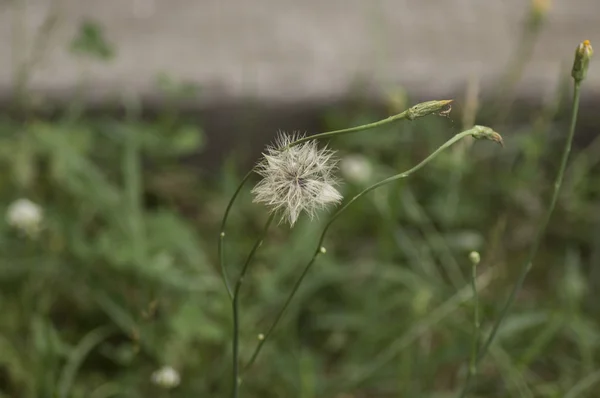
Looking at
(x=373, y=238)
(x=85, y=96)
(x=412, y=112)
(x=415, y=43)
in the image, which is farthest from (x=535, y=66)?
(x=412, y=112)

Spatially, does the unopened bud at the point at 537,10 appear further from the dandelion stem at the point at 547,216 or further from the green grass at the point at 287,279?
the dandelion stem at the point at 547,216

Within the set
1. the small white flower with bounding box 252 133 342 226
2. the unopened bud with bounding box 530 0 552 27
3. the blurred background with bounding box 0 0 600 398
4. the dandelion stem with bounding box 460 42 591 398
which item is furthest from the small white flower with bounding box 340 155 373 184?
the small white flower with bounding box 252 133 342 226

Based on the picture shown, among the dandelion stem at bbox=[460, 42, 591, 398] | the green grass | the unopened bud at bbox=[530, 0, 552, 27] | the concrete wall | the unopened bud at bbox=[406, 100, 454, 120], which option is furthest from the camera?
the concrete wall

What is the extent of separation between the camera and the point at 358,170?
1780 mm

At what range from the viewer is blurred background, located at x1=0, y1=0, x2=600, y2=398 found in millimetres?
1428

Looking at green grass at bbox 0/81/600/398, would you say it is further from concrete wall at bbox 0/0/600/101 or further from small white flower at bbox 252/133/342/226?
small white flower at bbox 252/133/342/226

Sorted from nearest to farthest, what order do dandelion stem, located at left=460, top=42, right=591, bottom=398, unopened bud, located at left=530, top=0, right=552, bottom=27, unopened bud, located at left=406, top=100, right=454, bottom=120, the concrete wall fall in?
1. unopened bud, located at left=406, top=100, right=454, bottom=120
2. dandelion stem, located at left=460, top=42, right=591, bottom=398
3. unopened bud, located at left=530, top=0, right=552, bottom=27
4. the concrete wall

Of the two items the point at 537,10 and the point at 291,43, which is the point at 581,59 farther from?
the point at 291,43

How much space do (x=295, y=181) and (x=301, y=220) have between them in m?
0.97

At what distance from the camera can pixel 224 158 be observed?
2057mm

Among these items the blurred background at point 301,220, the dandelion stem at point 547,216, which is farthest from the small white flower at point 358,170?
the dandelion stem at point 547,216

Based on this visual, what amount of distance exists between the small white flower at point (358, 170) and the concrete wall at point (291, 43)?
295 millimetres

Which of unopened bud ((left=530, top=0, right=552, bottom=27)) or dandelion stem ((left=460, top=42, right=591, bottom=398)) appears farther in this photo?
unopened bud ((left=530, top=0, right=552, bottom=27))

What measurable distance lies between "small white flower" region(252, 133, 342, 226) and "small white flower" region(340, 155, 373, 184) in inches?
38.7
